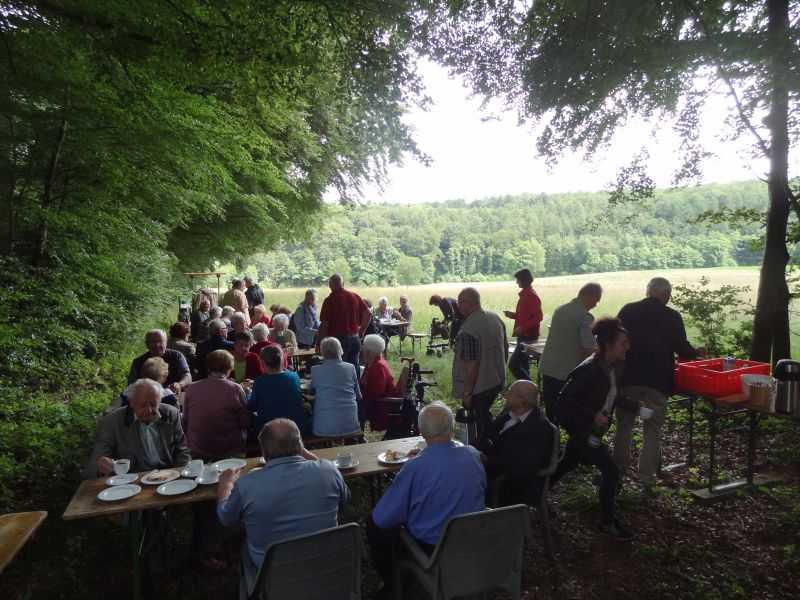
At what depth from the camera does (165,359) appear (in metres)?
4.93

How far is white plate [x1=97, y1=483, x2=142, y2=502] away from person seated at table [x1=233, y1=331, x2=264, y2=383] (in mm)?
2595

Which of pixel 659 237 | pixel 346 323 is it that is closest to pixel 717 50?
pixel 346 323

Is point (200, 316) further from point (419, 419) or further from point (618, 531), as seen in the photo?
point (618, 531)

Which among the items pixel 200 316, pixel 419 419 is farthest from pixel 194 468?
pixel 200 316

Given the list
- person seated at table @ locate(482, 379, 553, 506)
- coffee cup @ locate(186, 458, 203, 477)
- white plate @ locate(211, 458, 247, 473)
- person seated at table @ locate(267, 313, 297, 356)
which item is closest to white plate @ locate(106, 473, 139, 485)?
coffee cup @ locate(186, 458, 203, 477)

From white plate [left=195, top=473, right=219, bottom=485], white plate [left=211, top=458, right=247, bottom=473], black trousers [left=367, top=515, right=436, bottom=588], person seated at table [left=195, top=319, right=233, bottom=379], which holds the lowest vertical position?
black trousers [left=367, top=515, right=436, bottom=588]

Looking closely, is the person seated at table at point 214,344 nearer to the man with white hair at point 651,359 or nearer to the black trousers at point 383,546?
the black trousers at point 383,546

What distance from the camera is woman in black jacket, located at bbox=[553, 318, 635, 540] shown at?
3383 mm

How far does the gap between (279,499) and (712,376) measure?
362cm

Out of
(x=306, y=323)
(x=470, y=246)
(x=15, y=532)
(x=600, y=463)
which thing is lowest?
(x=600, y=463)

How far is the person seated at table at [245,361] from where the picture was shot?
5.26 m

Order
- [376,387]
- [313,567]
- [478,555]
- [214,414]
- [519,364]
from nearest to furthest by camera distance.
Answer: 1. [313,567]
2. [478,555]
3. [214,414]
4. [376,387]
5. [519,364]

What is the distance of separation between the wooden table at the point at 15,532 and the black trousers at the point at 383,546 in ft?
5.28

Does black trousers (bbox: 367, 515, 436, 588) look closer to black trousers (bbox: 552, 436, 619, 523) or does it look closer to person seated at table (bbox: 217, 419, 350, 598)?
person seated at table (bbox: 217, 419, 350, 598)
